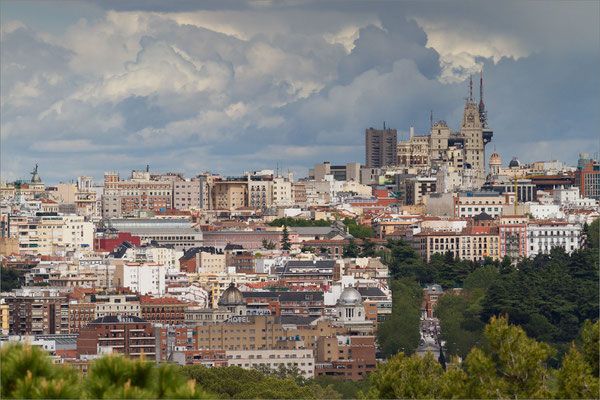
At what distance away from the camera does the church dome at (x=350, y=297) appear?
141 ft

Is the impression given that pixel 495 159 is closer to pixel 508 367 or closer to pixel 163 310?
pixel 163 310

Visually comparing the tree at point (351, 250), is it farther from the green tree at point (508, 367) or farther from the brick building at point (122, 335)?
the green tree at point (508, 367)

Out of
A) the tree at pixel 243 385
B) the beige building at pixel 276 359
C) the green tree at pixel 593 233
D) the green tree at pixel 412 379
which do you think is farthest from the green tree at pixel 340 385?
the green tree at pixel 593 233

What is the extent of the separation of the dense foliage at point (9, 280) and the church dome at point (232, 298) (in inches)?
223

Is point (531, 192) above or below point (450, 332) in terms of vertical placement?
above

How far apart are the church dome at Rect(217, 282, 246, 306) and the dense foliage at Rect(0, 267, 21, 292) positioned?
5.66 meters

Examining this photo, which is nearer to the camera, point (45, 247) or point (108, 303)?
point (108, 303)

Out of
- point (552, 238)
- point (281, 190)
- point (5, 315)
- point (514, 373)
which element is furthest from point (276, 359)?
point (281, 190)

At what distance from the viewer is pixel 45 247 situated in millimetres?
60062

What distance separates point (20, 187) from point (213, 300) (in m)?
33.4

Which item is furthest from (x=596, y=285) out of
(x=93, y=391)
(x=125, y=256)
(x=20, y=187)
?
(x=20, y=187)

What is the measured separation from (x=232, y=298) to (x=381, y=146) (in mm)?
49658

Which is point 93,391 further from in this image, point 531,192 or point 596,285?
point 531,192

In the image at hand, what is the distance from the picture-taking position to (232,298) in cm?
4359
